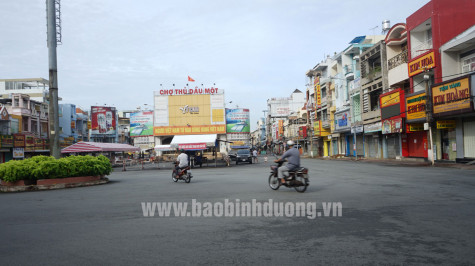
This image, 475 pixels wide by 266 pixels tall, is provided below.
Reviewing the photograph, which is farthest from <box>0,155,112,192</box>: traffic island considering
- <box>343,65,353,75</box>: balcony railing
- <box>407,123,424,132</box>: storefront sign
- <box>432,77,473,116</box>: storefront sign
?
<box>343,65,353,75</box>: balcony railing

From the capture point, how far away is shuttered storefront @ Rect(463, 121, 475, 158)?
76.6 feet

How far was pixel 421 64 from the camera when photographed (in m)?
27.4

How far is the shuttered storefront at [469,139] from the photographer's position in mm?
23344

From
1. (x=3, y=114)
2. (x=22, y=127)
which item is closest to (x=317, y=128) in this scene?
(x=22, y=127)

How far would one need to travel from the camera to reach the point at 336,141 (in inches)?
2110

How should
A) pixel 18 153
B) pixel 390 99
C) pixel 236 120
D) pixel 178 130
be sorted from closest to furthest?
pixel 390 99 < pixel 18 153 < pixel 178 130 < pixel 236 120

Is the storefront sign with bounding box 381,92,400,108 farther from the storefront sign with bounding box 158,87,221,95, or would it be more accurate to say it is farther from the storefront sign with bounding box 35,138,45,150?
the storefront sign with bounding box 158,87,221,95

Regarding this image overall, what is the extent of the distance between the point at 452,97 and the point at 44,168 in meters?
23.3

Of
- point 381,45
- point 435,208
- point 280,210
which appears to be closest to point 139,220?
point 280,210

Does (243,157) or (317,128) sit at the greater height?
(317,128)

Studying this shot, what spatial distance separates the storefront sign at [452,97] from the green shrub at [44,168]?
69.6 ft

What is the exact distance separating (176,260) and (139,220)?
10.2ft

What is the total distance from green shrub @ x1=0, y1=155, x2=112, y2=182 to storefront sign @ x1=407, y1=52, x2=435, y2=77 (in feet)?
75.5

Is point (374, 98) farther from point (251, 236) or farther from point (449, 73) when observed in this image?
point (251, 236)
